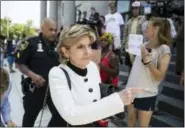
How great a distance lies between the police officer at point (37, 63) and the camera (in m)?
3.42

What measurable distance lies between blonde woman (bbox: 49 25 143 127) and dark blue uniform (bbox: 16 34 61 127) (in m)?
1.56

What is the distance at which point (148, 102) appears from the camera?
3.24 meters

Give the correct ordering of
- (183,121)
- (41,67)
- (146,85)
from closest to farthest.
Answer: (146,85), (41,67), (183,121)

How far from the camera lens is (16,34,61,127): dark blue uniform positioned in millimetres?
3424

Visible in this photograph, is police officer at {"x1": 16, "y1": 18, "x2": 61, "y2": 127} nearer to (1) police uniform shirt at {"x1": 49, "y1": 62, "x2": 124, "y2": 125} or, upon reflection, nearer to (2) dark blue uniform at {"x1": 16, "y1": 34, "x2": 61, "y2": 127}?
(2) dark blue uniform at {"x1": 16, "y1": 34, "x2": 61, "y2": 127}

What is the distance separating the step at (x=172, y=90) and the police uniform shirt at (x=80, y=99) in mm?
3335

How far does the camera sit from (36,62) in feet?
11.4

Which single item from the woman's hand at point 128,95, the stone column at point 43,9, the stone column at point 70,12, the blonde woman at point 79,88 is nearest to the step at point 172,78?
the blonde woman at point 79,88

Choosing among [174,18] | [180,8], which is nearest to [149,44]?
[180,8]

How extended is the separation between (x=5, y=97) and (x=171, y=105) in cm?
279

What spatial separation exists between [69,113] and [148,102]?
1792 millimetres

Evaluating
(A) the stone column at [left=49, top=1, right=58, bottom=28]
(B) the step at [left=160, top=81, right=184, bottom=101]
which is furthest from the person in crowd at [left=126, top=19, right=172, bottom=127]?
(A) the stone column at [left=49, top=1, right=58, bottom=28]

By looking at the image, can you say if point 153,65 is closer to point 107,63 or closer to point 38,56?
point 107,63

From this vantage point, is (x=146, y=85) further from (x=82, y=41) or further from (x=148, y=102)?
(x=82, y=41)
